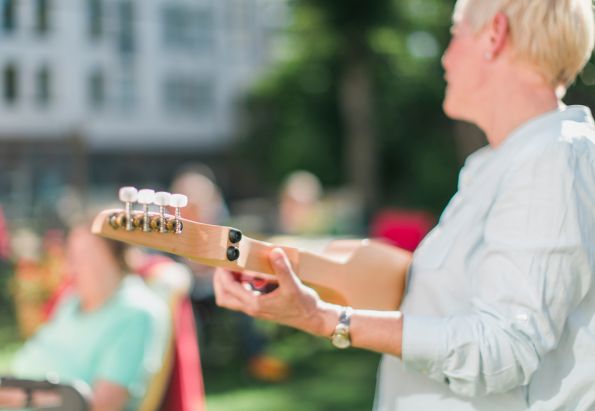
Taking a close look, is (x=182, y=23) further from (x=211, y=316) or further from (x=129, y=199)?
(x=129, y=199)

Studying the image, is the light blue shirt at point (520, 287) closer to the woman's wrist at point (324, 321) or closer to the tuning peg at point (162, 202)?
the woman's wrist at point (324, 321)

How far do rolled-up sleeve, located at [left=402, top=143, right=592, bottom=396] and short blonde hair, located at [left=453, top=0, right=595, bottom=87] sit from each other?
15cm

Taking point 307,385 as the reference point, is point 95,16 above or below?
above

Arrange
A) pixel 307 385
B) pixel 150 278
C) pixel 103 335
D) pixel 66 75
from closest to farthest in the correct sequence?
pixel 103 335 < pixel 150 278 < pixel 66 75 < pixel 307 385

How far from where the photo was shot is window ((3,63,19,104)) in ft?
11.4

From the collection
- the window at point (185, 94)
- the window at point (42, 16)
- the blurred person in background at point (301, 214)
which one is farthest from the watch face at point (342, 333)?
the window at point (185, 94)

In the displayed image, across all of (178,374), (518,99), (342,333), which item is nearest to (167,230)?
(342,333)

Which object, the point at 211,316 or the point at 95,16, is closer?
the point at 95,16

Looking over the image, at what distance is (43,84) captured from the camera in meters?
3.70

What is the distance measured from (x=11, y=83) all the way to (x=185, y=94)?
25.9 feet

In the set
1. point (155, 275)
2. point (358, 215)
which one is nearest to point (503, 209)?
point (155, 275)

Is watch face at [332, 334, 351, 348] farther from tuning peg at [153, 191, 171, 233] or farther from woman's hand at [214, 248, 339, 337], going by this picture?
tuning peg at [153, 191, 171, 233]

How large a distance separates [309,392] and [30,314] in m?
2.22

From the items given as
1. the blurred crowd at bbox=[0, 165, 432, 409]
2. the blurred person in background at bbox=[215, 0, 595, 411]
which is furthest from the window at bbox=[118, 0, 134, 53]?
the blurred person in background at bbox=[215, 0, 595, 411]
